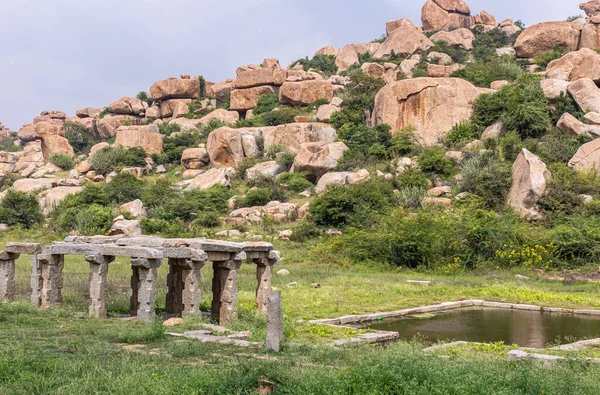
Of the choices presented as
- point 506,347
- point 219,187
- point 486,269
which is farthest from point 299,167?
point 506,347

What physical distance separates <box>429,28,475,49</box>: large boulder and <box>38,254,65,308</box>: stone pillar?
55700 millimetres

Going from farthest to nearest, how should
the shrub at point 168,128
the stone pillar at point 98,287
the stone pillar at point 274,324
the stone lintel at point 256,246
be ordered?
the shrub at point 168,128 → the stone lintel at point 256,246 → the stone pillar at point 98,287 → the stone pillar at point 274,324

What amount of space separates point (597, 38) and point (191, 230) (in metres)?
38.1

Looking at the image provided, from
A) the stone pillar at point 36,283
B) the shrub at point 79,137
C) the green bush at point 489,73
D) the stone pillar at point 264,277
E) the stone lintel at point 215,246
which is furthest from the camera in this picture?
the shrub at point 79,137

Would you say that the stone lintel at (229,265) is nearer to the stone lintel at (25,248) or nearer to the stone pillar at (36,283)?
the stone pillar at (36,283)

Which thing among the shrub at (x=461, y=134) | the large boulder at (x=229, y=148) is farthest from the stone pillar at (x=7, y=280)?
the large boulder at (x=229, y=148)

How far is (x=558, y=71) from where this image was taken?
39.1 metres

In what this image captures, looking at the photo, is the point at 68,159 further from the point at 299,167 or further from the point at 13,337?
the point at 13,337

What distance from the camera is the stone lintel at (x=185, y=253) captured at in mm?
11734

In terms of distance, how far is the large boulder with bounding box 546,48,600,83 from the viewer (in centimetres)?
3794

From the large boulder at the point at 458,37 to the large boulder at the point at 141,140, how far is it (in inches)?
1226

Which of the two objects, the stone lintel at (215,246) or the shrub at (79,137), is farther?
the shrub at (79,137)

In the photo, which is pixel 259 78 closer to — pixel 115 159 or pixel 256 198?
pixel 115 159

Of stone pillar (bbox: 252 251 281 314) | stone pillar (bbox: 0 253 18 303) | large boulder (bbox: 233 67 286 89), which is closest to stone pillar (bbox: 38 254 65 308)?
stone pillar (bbox: 0 253 18 303)
